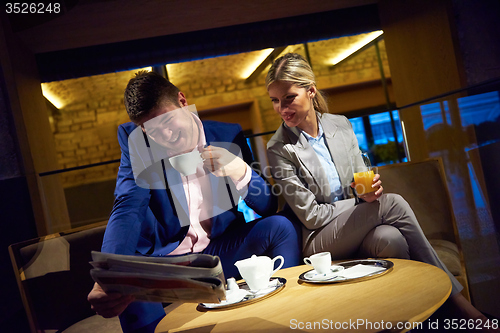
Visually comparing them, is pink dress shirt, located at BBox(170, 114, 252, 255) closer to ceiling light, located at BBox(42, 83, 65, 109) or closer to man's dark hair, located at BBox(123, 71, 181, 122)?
man's dark hair, located at BBox(123, 71, 181, 122)

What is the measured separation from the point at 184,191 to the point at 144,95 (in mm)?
427

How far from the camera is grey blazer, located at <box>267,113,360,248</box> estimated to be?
151cm

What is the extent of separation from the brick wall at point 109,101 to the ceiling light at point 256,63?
0.14 meters

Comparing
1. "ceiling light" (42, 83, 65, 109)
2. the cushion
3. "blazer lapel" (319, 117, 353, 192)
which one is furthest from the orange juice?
"ceiling light" (42, 83, 65, 109)

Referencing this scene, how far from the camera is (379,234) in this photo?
1.31 metres

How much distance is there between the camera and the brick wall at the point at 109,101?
21.4 feet

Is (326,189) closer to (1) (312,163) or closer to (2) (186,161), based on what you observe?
(1) (312,163)

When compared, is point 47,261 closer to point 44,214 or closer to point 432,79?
point 44,214

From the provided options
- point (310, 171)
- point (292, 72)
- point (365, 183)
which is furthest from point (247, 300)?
point (292, 72)

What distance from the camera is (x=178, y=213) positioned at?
1.57m

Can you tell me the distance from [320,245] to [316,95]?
828 millimetres

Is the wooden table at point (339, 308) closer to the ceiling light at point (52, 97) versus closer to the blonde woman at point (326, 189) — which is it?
the blonde woman at point (326, 189)

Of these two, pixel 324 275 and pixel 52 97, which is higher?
pixel 52 97

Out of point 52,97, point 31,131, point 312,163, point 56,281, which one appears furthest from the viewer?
point 52,97
